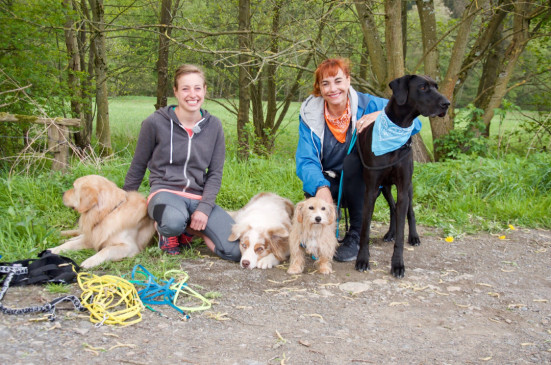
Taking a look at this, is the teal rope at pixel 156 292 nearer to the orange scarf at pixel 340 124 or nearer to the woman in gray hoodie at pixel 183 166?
the woman in gray hoodie at pixel 183 166

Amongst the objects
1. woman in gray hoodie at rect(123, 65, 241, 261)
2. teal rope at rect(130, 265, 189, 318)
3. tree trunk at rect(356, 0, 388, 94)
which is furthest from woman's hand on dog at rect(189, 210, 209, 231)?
tree trunk at rect(356, 0, 388, 94)

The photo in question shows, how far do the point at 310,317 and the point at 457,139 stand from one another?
243 inches

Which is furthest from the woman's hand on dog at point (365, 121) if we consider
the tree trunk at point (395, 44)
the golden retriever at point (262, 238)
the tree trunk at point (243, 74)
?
the tree trunk at point (243, 74)

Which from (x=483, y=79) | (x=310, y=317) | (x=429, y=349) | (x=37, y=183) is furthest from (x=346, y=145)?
(x=483, y=79)

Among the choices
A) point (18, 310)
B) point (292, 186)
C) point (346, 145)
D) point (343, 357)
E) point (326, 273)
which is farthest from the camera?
point (292, 186)

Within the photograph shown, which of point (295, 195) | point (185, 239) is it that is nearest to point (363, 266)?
point (185, 239)

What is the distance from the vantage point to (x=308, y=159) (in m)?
4.42

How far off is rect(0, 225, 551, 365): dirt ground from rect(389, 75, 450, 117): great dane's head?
1455mm

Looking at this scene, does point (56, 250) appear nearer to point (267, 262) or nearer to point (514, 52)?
point (267, 262)

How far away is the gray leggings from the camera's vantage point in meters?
3.97

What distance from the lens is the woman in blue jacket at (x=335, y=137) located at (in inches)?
165

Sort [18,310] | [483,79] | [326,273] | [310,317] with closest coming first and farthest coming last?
[18,310]
[310,317]
[326,273]
[483,79]

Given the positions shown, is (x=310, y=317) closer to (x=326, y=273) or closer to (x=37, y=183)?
(x=326, y=273)

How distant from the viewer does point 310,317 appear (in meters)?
3.03
